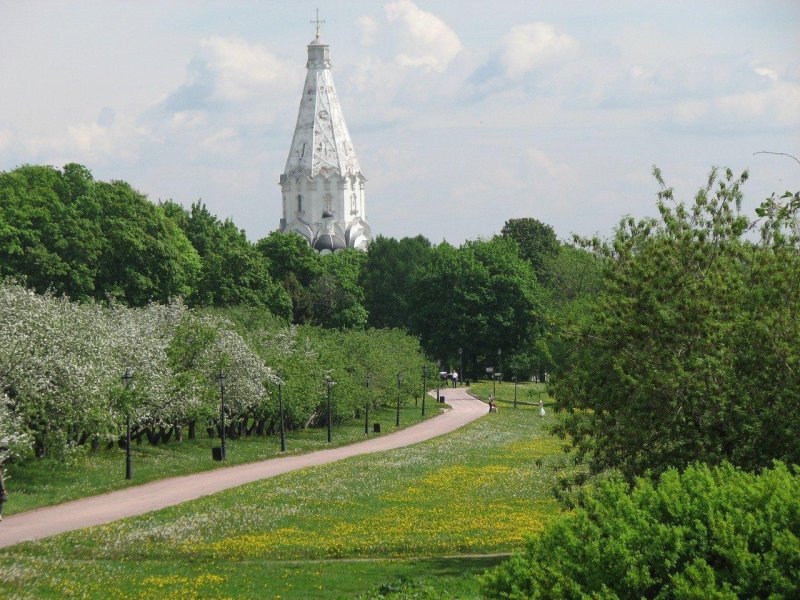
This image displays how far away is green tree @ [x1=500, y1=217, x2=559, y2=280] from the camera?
121188 millimetres

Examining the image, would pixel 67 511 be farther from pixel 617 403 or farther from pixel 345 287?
pixel 345 287

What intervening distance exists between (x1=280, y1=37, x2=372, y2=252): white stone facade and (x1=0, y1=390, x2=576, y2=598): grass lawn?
11880 cm

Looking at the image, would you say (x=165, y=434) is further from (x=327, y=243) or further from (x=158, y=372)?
(x=327, y=243)

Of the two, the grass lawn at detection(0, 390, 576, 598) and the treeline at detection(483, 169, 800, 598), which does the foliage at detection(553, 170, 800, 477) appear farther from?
the grass lawn at detection(0, 390, 576, 598)

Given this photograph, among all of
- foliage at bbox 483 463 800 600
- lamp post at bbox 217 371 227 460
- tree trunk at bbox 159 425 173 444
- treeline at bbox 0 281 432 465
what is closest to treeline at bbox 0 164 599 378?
treeline at bbox 0 281 432 465

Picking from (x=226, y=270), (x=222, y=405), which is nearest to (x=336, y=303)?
(x=226, y=270)

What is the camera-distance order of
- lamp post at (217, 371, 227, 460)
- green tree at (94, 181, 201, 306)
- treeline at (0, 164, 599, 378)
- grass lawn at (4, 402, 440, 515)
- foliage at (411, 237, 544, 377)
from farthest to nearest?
1. foliage at (411, 237, 544, 377)
2. green tree at (94, 181, 201, 306)
3. treeline at (0, 164, 599, 378)
4. lamp post at (217, 371, 227, 460)
5. grass lawn at (4, 402, 440, 515)

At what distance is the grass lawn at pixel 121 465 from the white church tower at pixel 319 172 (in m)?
99.4

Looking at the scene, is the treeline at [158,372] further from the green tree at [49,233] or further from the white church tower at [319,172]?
the white church tower at [319,172]

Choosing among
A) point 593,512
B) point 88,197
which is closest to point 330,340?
point 88,197

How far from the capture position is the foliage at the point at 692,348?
70.0 feet

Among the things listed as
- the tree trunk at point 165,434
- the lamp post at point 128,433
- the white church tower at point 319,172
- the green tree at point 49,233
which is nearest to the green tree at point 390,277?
the white church tower at point 319,172

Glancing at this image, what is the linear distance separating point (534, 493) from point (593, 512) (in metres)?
20.6

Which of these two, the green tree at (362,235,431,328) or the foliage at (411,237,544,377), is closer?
the foliage at (411,237,544,377)
